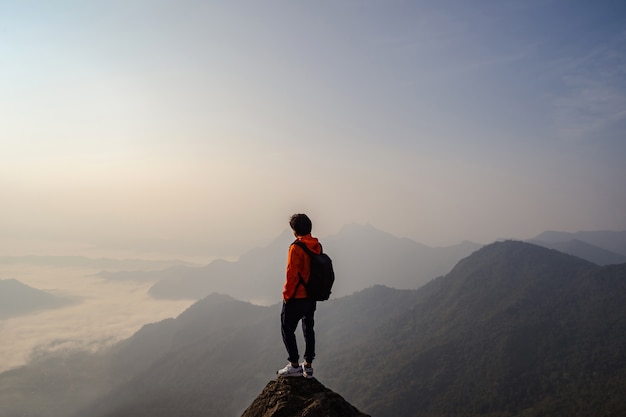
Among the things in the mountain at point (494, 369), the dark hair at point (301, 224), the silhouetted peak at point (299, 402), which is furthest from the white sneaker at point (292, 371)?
the mountain at point (494, 369)

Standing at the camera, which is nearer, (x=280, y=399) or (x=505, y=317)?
(x=280, y=399)

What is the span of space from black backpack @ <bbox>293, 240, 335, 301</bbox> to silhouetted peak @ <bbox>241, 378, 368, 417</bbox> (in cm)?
194

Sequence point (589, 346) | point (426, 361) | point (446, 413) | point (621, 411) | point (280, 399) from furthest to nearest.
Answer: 1. point (426, 361)
2. point (589, 346)
3. point (446, 413)
4. point (621, 411)
5. point (280, 399)

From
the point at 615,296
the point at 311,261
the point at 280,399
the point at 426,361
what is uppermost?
the point at 311,261

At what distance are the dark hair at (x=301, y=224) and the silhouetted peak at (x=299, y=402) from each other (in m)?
3.25

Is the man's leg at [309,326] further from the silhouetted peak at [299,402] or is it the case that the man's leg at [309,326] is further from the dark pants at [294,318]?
the silhouetted peak at [299,402]

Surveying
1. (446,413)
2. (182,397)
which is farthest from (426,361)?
(182,397)

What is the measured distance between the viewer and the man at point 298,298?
7.42 meters

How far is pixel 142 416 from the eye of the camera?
156 metres

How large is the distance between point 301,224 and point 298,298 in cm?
159

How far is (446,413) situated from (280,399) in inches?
5754

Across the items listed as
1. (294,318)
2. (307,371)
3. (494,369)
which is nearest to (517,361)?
(494,369)

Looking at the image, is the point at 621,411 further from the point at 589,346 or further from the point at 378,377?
the point at 378,377

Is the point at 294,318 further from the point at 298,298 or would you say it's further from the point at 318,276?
the point at 318,276
